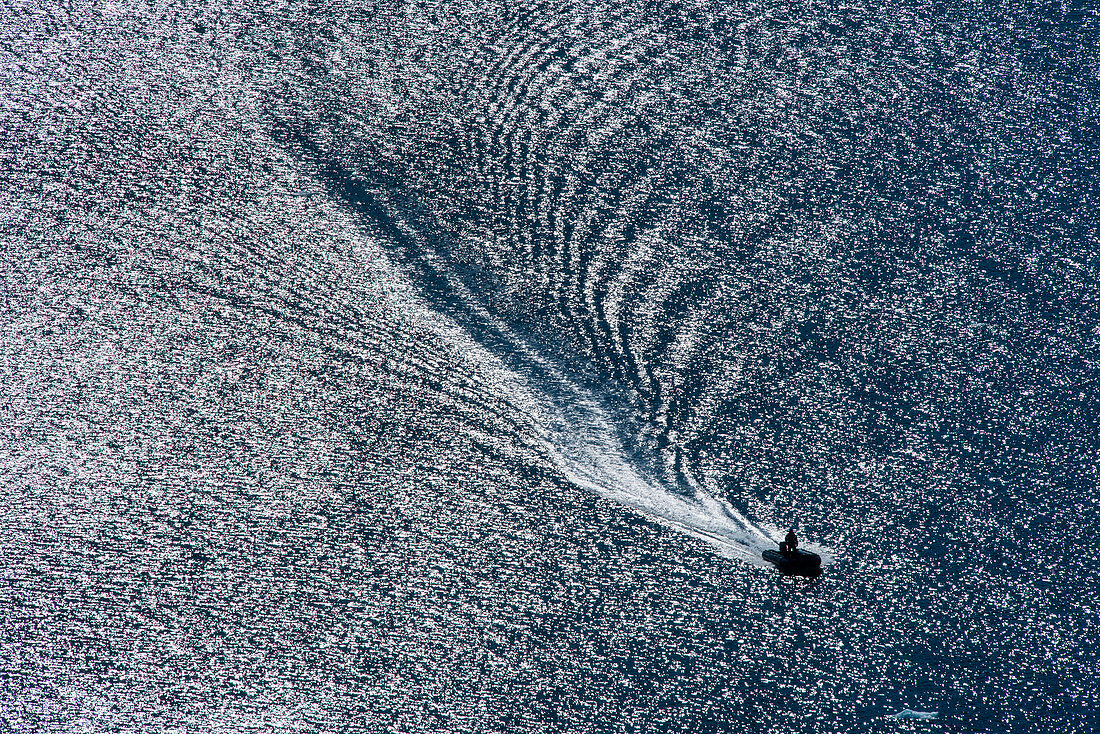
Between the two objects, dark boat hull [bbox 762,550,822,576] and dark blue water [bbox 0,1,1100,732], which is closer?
dark blue water [bbox 0,1,1100,732]

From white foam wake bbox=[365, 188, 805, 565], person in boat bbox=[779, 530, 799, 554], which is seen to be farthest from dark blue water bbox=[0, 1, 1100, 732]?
person in boat bbox=[779, 530, 799, 554]

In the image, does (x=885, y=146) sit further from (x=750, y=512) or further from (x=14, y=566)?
(x=14, y=566)

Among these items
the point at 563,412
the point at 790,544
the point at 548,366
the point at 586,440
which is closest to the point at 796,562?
the point at 790,544

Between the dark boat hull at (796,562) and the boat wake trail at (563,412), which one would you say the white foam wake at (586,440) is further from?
the dark boat hull at (796,562)

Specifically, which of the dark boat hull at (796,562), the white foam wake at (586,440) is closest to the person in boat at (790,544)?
the dark boat hull at (796,562)

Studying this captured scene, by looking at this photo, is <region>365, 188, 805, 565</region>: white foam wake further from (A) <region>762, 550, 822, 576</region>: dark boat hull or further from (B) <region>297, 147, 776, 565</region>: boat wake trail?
(A) <region>762, 550, 822, 576</region>: dark boat hull
